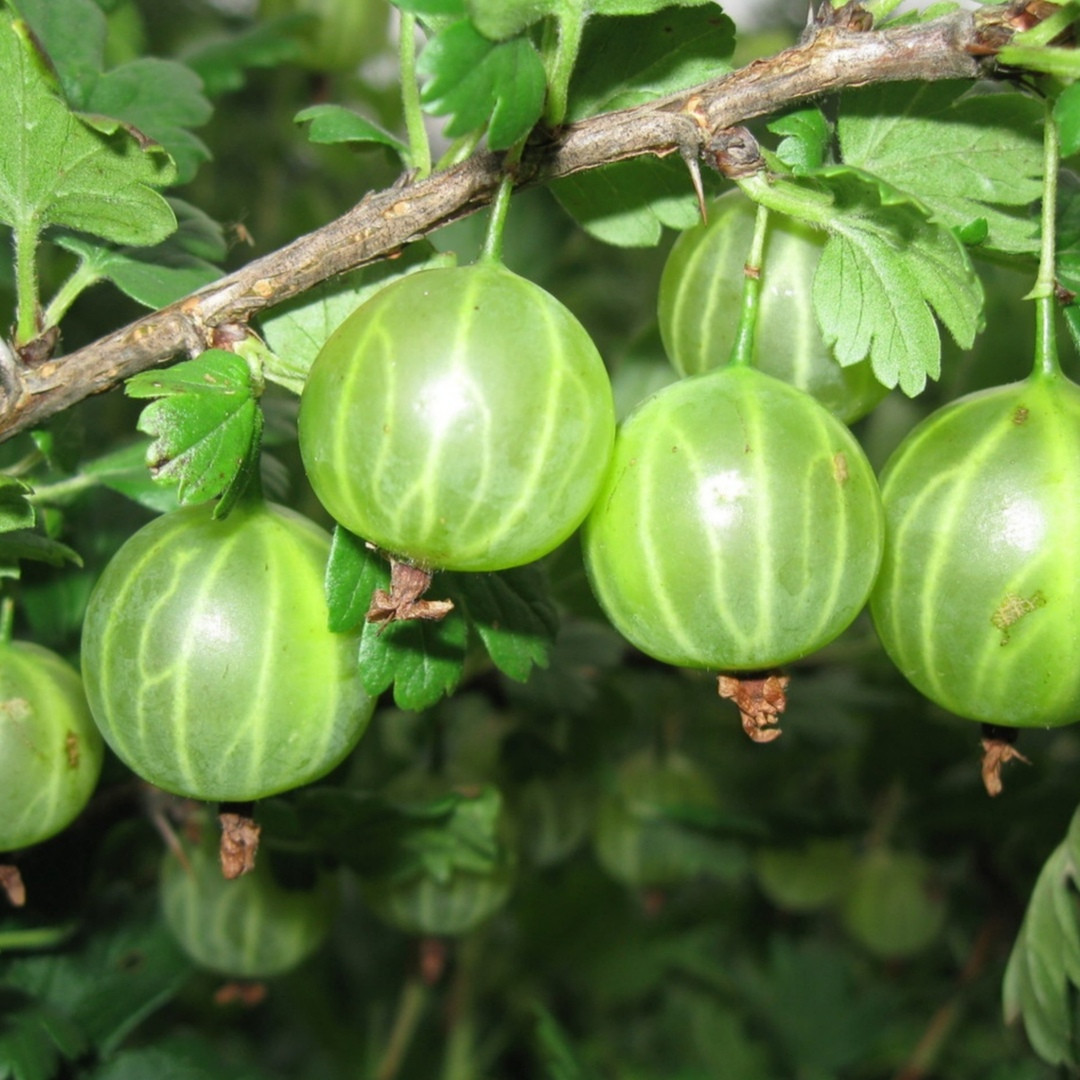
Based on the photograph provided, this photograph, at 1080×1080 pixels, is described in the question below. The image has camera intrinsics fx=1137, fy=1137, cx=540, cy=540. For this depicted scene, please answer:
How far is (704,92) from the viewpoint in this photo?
101cm

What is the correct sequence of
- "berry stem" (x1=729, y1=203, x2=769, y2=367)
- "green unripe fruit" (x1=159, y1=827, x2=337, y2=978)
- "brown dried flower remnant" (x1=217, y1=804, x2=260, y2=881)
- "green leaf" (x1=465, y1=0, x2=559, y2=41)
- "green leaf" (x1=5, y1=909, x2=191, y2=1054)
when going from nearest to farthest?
"green leaf" (x1=465, y1=0, x2=559, y2=41) → "berry stem" (x1=729, y1=203, x2=769, y2=367) → "brown dried flower remnant" (x1=217, y1=804, x2=260, y2=881) → "green leaf" (x1=5, y1=909, x2=191, y2=1054) → "green unripe fruit" (x1=159, y1=827, x2=337, y2=978)

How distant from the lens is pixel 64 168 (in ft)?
3.52

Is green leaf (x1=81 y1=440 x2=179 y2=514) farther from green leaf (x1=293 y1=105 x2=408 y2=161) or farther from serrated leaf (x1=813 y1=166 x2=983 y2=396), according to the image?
serrated leaf (x1=813 y1=166 x2=983 y2=396)

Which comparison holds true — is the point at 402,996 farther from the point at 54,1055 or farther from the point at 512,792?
the point at 54,1055

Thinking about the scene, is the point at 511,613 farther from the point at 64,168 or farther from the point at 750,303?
the point at 64,168

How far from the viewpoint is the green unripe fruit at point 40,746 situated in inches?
43.8

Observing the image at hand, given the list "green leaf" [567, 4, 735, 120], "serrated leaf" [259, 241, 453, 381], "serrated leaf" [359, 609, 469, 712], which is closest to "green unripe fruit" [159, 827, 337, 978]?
"serrated leaf" [359, 609, 469, 712]

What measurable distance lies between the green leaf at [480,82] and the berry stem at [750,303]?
0.28 metres

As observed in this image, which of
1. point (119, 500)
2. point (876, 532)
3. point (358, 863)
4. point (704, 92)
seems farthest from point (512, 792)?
point (704, 92)

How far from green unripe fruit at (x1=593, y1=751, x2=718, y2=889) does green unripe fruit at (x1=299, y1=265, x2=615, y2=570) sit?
1.51 metres

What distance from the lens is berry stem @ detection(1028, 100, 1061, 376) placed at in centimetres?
100

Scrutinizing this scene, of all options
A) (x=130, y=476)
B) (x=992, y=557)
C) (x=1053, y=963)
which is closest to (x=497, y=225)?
(x=992, y=557)

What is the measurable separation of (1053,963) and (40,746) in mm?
1158

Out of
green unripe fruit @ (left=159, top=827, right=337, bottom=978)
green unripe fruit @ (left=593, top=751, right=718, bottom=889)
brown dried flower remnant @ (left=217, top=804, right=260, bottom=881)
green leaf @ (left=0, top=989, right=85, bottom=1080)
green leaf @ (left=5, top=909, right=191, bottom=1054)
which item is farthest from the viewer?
green unripe fruit @ (left=593, top=751, right=718, bottom=889)
